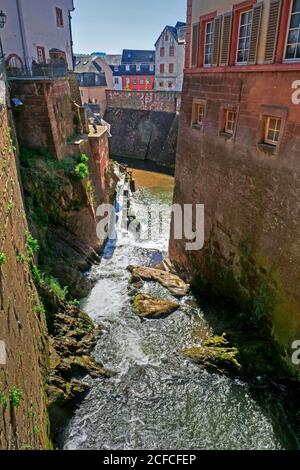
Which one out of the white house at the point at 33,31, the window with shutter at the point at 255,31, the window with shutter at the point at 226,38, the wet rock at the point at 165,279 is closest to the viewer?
the window with shutter at the point at 255,31

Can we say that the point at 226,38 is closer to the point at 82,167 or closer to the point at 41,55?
the point at 82,167

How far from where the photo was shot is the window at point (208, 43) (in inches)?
435

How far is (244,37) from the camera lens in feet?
31.3

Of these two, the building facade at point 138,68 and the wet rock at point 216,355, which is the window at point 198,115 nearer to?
the wet rock at point 216,355

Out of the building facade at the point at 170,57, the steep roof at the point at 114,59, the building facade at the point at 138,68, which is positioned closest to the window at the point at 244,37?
the building facade at the point at 170,57

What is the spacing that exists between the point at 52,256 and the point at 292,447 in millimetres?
9502

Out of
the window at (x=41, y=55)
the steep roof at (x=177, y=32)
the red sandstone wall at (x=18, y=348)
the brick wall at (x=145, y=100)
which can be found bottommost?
the red sandstone wall at (x=18, y=348)

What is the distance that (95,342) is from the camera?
10.3 m

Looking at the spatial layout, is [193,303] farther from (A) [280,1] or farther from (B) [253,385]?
(A) [280,1]

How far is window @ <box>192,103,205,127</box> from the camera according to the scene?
486 inches

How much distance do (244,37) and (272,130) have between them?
3042 millimetres

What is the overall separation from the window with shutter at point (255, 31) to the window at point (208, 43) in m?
2.33

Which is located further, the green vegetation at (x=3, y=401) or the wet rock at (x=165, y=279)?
the wet rock at (x=165, y=279)

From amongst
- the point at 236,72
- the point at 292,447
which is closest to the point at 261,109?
the point at 236,72
